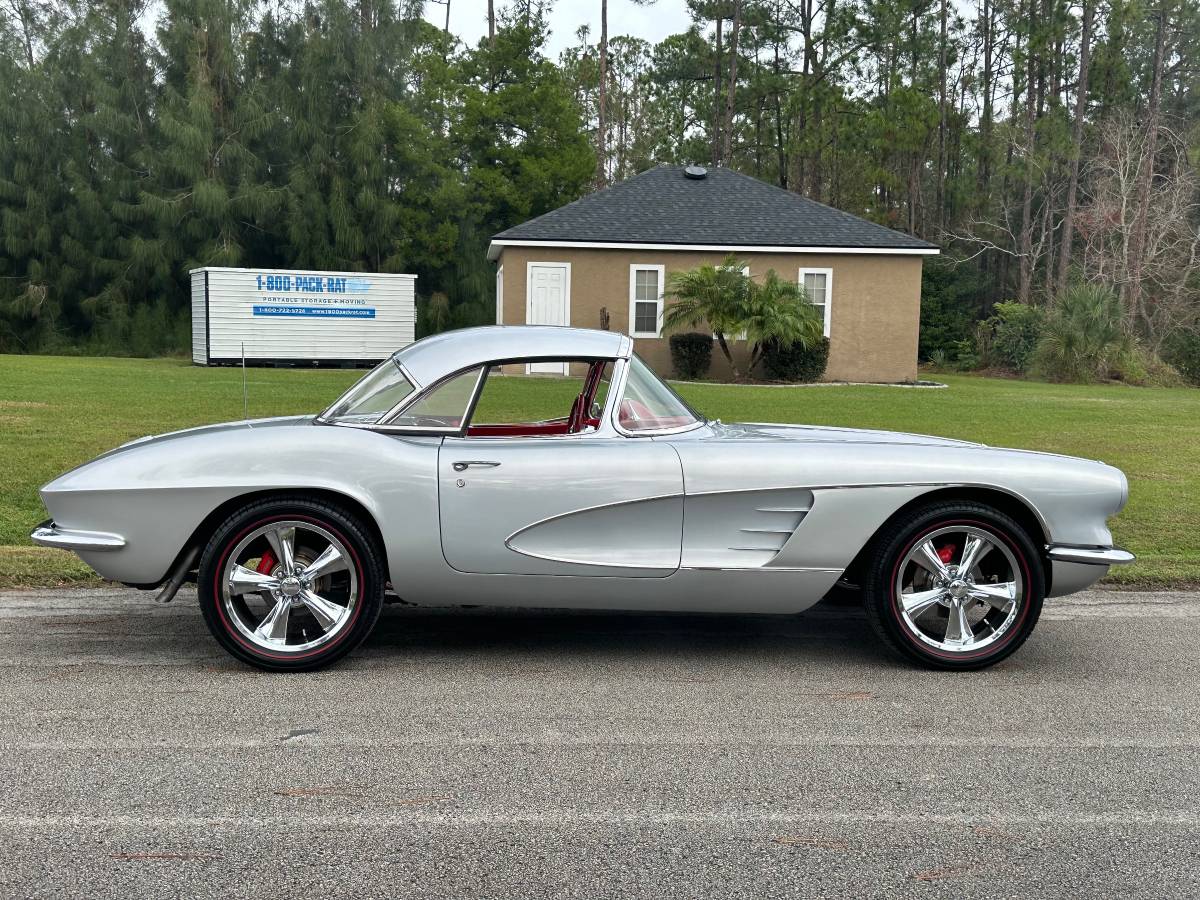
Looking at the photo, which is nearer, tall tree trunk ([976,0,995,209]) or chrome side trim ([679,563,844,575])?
chrome side trim ([679,563,844,575])

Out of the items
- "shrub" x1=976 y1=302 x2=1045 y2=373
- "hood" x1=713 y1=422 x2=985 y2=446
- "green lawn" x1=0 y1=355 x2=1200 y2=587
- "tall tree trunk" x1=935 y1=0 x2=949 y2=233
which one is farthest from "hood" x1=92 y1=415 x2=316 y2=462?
"tall tree trunk" x1=935 y1=0 x2=949 y2=233

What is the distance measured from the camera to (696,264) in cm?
2705

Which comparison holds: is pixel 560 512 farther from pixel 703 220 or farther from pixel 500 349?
pixel 703 220

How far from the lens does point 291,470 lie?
4.52 meters

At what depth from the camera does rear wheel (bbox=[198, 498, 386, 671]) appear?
450 cm

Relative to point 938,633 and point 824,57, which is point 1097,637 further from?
point 824,57

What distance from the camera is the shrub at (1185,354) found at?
3114 cm

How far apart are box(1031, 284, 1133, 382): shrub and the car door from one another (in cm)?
2698

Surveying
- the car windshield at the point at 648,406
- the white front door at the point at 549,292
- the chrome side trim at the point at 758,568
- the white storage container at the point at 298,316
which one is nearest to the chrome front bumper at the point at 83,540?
the car windshield at the point at 648,406

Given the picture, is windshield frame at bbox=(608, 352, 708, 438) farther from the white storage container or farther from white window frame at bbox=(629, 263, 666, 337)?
the white storage container

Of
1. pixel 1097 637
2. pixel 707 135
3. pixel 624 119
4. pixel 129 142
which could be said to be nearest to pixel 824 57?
pixel 707 135

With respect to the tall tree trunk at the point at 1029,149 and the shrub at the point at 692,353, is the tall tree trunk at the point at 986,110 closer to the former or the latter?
the tall tree trunk at the point at 1029,149

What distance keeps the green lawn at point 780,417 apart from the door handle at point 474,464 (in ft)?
2.78

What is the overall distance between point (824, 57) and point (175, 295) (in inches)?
1133
